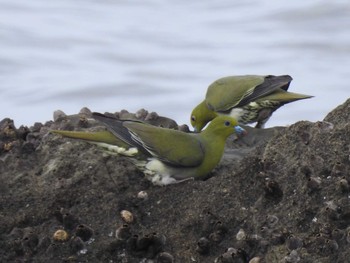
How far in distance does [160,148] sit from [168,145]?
0.07m

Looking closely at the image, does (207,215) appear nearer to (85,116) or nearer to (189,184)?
(189,184)

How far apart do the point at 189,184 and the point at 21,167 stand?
118cm

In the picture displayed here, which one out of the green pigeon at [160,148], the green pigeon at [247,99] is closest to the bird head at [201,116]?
the green pigeon at [247,99]

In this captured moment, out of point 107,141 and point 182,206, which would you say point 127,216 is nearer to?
point 182,206

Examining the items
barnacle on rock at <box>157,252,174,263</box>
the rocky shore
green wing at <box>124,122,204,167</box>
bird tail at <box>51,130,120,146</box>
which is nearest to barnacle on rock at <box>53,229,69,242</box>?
the rocky shore

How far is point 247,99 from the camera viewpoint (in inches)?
402

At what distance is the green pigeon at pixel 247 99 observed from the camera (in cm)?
1013

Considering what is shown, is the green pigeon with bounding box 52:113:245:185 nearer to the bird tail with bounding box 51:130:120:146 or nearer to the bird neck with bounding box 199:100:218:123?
the bird tail with bounding box 51:130:120:146

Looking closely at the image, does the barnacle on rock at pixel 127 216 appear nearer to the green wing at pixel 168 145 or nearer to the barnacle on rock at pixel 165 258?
the barnacle on rock at pixel 165 258

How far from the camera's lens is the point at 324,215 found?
22.5 feet

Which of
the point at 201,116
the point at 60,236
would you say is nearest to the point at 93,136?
the point at 60,236

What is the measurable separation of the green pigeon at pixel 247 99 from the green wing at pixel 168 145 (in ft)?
5.70

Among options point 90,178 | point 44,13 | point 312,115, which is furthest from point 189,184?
point 44,13

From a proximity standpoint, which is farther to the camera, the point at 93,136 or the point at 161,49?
the point at 161,49
